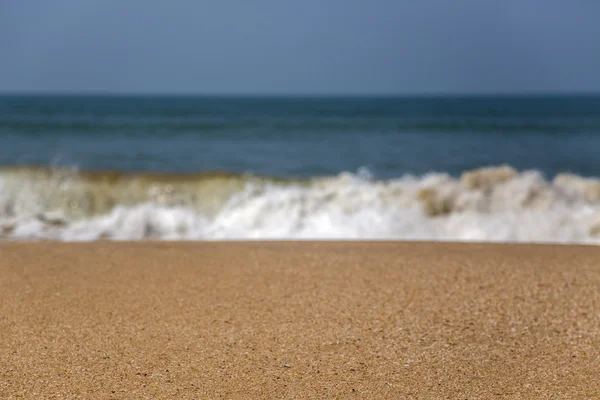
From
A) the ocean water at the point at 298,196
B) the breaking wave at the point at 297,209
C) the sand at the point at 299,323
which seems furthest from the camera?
the ocean water at the point at 298,196

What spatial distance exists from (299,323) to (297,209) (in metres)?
5.33

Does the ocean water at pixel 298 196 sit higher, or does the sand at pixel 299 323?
the ocean water at pixel 298 196

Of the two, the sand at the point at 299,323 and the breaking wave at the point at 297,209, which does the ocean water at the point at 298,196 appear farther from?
the sand at the point at 299,323

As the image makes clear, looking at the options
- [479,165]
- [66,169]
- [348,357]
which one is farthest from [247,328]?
[479,165]

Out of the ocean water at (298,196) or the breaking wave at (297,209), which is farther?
the ocean water at (298,196)

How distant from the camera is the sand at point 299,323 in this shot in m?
2.90

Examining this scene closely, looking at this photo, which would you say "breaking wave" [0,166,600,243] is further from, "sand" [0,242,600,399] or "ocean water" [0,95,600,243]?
"sand" [0,242,600,399]

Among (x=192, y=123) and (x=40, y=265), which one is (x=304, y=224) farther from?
(x=192, y=123)

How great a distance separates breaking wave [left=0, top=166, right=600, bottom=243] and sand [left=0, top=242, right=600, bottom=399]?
262 cm

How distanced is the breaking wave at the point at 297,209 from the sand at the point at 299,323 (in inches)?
103

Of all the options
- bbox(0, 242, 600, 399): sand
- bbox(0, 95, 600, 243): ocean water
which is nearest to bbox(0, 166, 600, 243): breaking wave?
bbox(0, 95, 600, 243): ocean water

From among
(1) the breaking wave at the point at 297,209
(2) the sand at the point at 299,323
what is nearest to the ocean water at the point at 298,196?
(1) the breaking wave at the point at 297,209

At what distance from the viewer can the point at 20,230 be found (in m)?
8.20

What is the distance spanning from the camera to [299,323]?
12.0 ft
